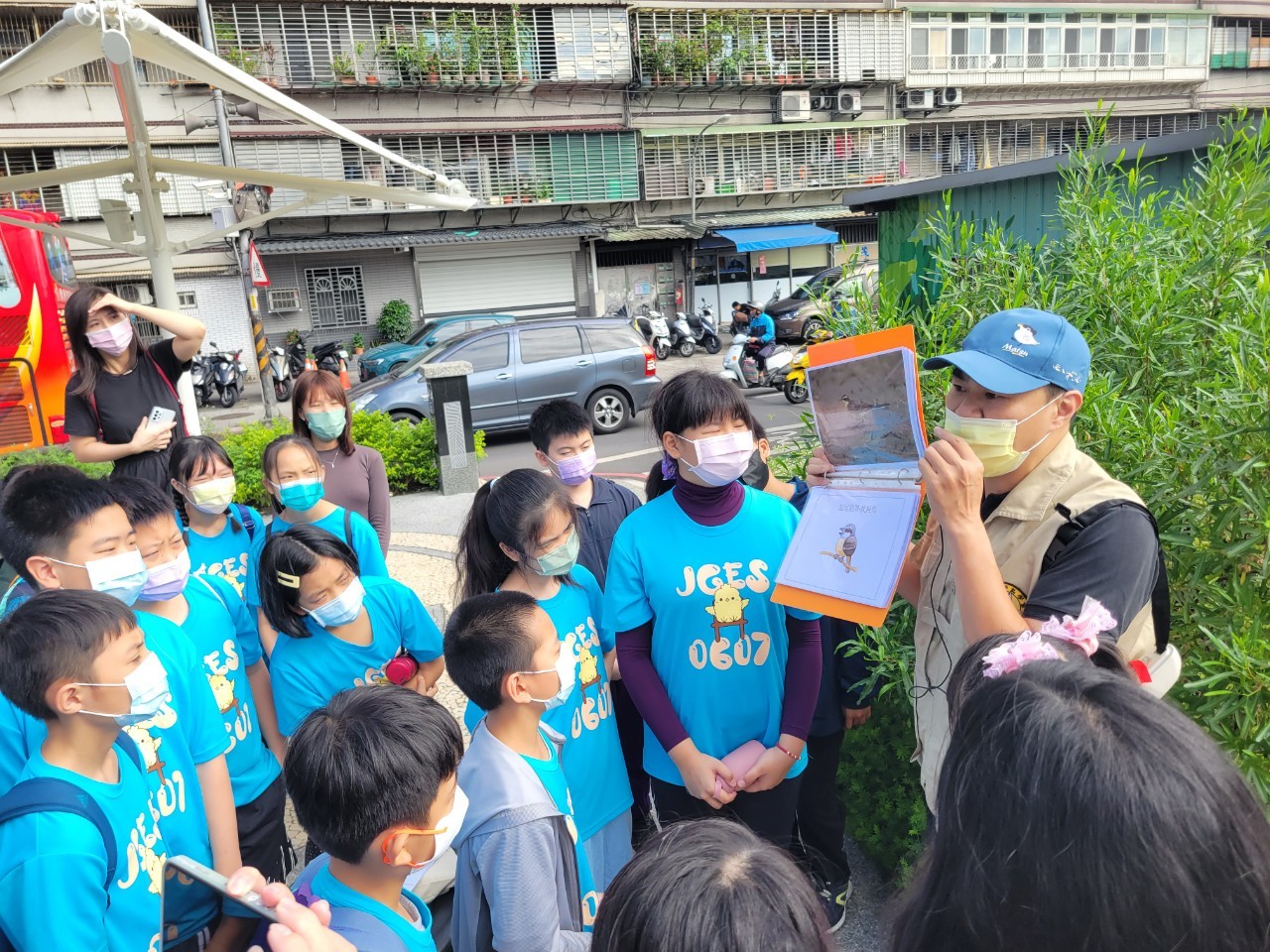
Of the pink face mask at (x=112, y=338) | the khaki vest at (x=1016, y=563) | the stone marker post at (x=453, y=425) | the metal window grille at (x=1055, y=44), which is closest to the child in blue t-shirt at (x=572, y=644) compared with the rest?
the khaki vest at (x=1016, y=563)

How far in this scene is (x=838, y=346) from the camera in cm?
183

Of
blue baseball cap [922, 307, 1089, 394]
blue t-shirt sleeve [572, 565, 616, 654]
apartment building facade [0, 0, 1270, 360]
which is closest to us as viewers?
blue baseball cap [922, 307, 1089, 394]

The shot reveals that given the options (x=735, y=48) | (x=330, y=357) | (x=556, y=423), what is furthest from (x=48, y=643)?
(x=735, y=48)

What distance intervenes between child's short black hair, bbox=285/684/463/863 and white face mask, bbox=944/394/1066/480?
117cm

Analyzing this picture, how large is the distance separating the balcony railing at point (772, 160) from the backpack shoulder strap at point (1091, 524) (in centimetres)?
2379

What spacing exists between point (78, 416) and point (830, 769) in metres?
3.08

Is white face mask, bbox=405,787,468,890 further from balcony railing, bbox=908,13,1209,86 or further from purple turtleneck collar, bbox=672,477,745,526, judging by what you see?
balcony railing, bbox=908,13,1209,86

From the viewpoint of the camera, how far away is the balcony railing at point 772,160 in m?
24.1

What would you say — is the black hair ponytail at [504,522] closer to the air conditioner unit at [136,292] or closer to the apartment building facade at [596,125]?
the apartment building facade at [596,125]

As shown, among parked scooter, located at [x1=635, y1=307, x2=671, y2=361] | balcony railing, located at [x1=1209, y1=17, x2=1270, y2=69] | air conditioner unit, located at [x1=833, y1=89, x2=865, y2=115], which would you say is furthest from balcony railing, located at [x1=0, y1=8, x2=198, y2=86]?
balcony railing, located at [x1=1209, y1=17, x2=1270, y2=69]

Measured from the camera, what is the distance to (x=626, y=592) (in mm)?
2246

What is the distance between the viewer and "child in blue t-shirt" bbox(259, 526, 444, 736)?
92.9 inches

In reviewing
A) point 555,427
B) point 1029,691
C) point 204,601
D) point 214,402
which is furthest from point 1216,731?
point 214,402

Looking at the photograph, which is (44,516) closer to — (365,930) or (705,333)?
(365,930)
